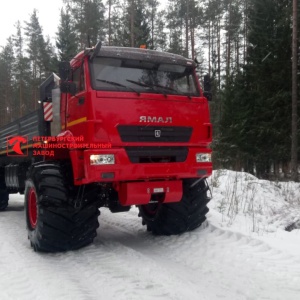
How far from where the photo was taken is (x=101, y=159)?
17.6ft

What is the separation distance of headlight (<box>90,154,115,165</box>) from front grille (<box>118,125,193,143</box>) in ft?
1.17

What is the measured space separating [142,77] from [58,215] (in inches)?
98.4

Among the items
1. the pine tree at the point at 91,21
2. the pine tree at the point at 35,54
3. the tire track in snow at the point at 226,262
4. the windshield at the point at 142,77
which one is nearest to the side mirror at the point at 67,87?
the windshield at the point at 142,77

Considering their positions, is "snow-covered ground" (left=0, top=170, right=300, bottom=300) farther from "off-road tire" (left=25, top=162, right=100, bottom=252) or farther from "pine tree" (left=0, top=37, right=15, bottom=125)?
"pine tree" (left=0, top=37, right=15, bottom=125)

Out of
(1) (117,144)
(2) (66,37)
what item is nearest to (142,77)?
(1) (117,144)

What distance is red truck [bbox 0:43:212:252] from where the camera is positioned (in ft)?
18.0

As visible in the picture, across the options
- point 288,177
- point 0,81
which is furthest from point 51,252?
point 0,81

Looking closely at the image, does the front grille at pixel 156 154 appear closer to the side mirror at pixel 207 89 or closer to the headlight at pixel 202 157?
the headlight at pixel 202 157

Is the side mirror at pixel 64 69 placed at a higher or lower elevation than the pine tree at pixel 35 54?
lower

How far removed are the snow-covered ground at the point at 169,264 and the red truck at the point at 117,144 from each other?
49 centimetres

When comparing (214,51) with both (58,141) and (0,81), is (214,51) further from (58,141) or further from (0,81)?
(58,141)

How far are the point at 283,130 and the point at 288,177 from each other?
9.14 ft

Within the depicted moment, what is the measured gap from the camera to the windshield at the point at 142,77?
Answer: 5742mm

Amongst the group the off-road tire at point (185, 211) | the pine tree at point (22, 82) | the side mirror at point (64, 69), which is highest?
the pine tree at point (22, 82)
